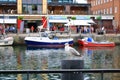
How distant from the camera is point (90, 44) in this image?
81.1 meters

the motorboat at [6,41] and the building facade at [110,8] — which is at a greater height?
the building facade at [110,8]

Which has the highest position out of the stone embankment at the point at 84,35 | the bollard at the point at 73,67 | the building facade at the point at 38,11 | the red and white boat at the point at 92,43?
the building facade at the point at 38,11

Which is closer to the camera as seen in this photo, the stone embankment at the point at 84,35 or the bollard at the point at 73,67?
the bollard at the point at 73,67

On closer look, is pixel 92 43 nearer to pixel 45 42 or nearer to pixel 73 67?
pixel 45 42

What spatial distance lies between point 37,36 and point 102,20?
2850 centimetres

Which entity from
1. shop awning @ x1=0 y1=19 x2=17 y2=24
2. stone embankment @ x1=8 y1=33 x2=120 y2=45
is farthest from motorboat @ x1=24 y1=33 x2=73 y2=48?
shop awning @ x1=0 y1=19 x2=17 y2=24

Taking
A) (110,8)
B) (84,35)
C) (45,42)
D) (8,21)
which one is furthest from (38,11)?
(45,42)

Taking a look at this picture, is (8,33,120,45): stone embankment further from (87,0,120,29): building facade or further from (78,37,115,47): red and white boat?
(87,0,120,29): building facade

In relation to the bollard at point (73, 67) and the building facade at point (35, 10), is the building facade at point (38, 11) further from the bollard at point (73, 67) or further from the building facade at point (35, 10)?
the bollard at point (73, 67)

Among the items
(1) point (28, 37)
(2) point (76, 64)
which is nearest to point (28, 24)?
(1) point (28, 37)

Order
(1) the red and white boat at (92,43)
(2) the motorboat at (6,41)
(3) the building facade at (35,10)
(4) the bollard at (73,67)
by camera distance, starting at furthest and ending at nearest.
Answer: (3) the building facade at (35,10) → (2) the motorboat at (6,41) → (1) the red and white boat at (92,43) → (4) the bollard at (73,67)

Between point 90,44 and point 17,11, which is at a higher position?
point 17,11

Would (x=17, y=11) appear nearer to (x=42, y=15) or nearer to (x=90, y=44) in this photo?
(x=42, y=15)

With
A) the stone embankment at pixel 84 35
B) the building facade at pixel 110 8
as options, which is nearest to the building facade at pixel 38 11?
the building facade at pixel 110 8
